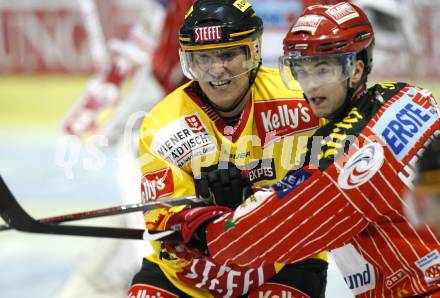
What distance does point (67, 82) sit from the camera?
32.6ft

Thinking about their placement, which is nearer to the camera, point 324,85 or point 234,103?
point 324,85

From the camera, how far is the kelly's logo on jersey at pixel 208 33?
2.65 m

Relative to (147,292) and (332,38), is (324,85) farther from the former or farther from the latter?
(147,292)

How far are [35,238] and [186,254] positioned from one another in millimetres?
2987

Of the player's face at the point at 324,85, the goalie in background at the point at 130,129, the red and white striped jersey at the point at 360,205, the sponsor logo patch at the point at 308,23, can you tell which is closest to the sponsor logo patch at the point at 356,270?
the red and white striped jersey at the point at 360,205

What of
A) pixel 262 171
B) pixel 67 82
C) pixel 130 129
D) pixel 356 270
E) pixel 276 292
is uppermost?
pixel 262 171

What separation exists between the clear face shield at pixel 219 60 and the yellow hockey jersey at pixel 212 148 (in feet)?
0.33

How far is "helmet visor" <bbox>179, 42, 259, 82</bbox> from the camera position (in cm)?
269

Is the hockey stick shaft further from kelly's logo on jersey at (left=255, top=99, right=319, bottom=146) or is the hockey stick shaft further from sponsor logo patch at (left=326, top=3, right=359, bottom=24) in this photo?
sponsor logo patch at (left=326, top=3, right=359, bottom=24)

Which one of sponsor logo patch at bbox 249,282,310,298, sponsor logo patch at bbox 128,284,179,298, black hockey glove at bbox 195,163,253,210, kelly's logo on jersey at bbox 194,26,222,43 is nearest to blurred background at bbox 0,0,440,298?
sponsor logo patch at bbox 249,282,310,298

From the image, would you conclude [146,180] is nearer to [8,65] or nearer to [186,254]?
[186,254]

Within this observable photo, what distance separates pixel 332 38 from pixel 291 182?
0.41 metres

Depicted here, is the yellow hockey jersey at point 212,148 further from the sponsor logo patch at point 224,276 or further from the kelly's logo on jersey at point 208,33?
the kelly's logo on jersey at point 208,33

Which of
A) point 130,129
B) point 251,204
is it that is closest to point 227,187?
point 251,204
